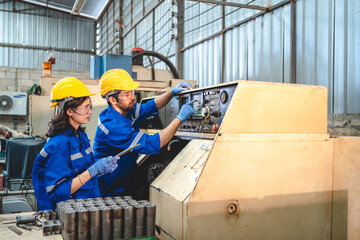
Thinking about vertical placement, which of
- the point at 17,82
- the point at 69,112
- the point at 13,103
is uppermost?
the point at 17,82

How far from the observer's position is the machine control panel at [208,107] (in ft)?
4.77

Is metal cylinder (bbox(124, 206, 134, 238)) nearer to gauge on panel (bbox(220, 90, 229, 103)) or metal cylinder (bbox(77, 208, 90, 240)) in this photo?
metal cylinder (bbox(77, 208, 90, 240))

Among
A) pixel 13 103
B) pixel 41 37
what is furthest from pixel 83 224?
pixel 41 37

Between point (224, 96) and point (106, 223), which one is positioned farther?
point (224, 96)

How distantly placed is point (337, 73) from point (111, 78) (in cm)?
200

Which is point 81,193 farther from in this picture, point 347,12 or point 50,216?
point 347,12

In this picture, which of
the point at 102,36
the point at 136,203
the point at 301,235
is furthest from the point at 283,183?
the point at 102,36

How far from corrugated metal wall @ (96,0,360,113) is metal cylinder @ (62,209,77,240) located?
245cm

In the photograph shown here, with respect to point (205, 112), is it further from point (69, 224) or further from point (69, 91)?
point (69, 224)

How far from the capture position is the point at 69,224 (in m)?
1.07

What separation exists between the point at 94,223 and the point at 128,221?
0.36ft

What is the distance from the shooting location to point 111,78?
1.90 m

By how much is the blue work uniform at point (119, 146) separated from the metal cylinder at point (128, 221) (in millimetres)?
543

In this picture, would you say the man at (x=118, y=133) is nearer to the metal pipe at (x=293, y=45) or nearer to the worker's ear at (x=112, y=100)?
the worker's ear at (x=112, y=100)
